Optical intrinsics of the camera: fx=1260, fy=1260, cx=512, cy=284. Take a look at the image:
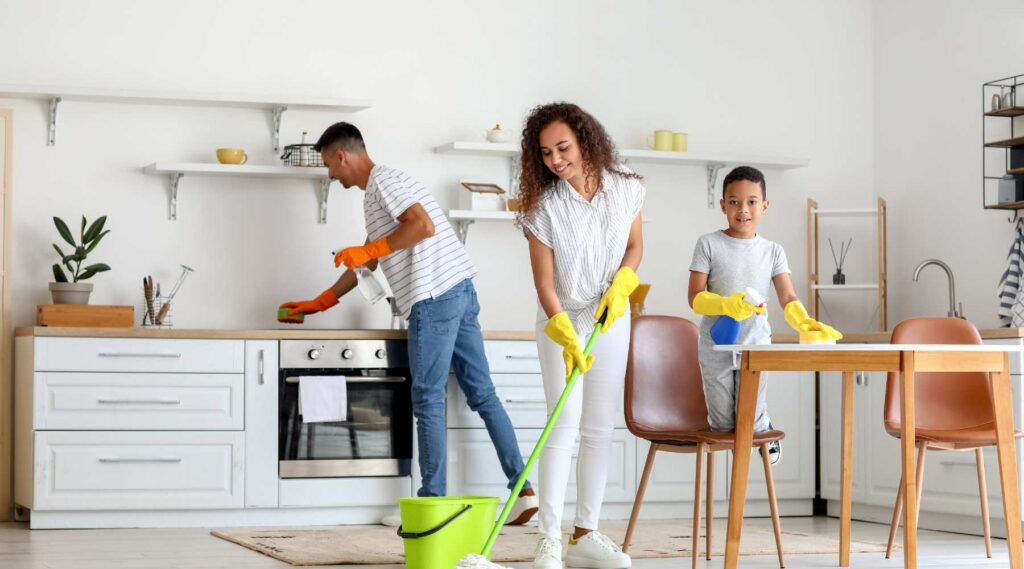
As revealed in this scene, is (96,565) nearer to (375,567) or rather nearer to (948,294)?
(375,567)

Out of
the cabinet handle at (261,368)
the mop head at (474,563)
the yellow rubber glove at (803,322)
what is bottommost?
the mop head at (474,563)

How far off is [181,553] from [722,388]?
5.39 ft

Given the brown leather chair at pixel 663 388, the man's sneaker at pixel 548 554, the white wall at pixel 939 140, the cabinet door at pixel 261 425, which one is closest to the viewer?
the man's sneaker at pixel 548 554

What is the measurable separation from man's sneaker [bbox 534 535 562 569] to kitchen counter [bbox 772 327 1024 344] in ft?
5.99

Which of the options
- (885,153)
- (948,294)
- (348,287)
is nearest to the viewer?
(348,287)

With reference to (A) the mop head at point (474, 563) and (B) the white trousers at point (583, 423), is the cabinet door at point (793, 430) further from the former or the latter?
(A) the mop head at point (474, 563)

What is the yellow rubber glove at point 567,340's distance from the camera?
9.81 feet

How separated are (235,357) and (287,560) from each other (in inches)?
42.9

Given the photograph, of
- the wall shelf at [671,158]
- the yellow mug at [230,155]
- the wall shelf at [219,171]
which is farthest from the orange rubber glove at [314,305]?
the wall shelf at [671,158]

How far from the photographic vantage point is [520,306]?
5172mm

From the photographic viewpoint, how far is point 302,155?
4789mm

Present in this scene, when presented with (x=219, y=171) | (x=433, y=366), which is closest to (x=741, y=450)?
(x=433, y=366)

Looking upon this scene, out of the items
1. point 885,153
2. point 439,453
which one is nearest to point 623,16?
point 885,153

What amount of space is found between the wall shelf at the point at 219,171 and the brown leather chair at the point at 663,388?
1.63 meters
